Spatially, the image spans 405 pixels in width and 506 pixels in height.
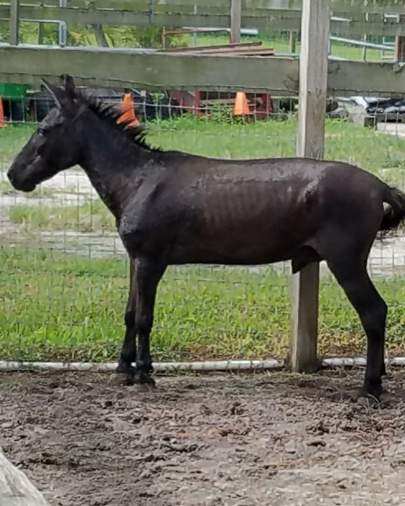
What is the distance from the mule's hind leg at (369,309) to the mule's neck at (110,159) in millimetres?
1153

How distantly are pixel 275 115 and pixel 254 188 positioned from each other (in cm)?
302

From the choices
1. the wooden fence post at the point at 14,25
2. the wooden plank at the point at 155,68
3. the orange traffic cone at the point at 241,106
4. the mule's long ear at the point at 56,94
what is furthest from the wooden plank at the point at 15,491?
the wooden fence post at the point at 14,25

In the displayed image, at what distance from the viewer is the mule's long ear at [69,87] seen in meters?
5.70

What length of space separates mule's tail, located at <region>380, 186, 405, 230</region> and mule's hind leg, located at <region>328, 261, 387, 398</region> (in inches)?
12.6

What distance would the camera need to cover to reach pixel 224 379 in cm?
599

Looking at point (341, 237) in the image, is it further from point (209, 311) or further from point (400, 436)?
point (209, 311)

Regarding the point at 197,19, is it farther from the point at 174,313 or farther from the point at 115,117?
the point at 115,117

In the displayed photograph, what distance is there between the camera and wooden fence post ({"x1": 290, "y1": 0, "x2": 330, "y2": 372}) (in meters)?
5.87

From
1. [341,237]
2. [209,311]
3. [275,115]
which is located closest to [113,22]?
[275,115]

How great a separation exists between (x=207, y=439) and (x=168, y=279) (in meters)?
2.23

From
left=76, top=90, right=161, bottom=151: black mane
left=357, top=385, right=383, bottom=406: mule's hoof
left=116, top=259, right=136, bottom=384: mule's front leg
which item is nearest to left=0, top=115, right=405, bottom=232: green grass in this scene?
left=76, top=90, right=161, bottom=151: black mane

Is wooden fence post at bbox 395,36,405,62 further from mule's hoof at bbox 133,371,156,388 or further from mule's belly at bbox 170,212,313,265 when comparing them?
mule's hoof at bbox 133,371,156,388

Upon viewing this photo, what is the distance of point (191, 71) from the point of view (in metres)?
6.02

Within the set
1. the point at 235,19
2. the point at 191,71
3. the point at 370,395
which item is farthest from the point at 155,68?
the point at 235,19
